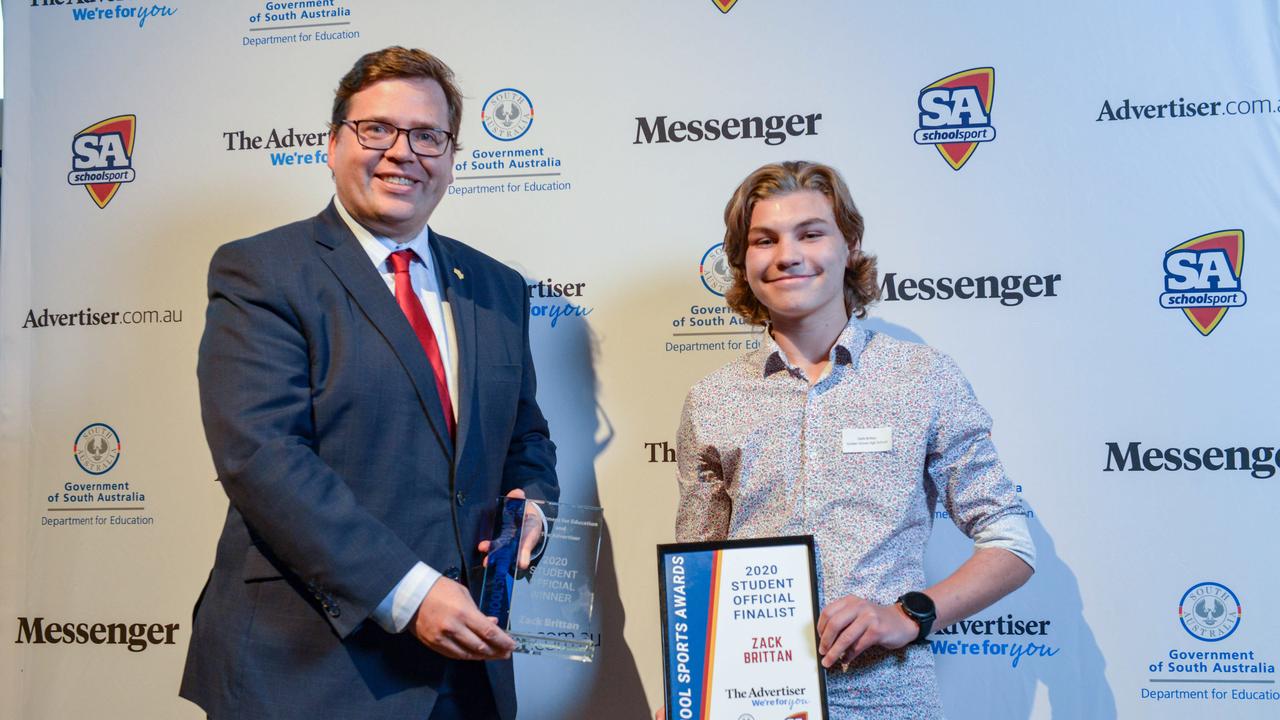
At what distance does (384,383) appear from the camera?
70.8 inches

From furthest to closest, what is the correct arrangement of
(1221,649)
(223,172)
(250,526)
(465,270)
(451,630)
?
(223,172) < (1221,649) < (465,270) < (250,526) < (451,630)

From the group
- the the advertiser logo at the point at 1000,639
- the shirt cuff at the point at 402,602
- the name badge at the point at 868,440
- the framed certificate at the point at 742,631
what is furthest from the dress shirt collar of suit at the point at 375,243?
the the advertiser logo at the point at 1000,639

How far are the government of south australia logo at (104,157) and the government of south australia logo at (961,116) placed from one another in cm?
242

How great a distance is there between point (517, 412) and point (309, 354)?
20.9 inches

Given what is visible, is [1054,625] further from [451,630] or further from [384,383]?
[384,383]

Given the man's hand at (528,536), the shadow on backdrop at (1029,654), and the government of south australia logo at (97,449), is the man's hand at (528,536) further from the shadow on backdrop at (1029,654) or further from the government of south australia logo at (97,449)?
the government of south australia logo at (97,449)

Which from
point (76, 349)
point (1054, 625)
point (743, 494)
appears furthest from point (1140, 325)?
point (76, 349)

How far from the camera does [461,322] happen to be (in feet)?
6.56

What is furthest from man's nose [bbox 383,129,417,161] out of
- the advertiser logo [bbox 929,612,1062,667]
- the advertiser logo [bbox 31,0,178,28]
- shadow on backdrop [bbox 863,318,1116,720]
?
the advertiser logo [bbox 929,612,1062,667]

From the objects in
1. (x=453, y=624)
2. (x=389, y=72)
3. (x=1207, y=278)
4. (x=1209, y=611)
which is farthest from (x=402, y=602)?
(x=1207, y=278)

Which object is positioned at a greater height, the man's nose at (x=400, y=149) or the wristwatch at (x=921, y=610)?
the man's nose at (x=400, y=149)

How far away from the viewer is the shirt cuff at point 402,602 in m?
1.66

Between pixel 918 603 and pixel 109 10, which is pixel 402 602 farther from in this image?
pixel 109 10

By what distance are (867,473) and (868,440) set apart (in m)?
0.06
